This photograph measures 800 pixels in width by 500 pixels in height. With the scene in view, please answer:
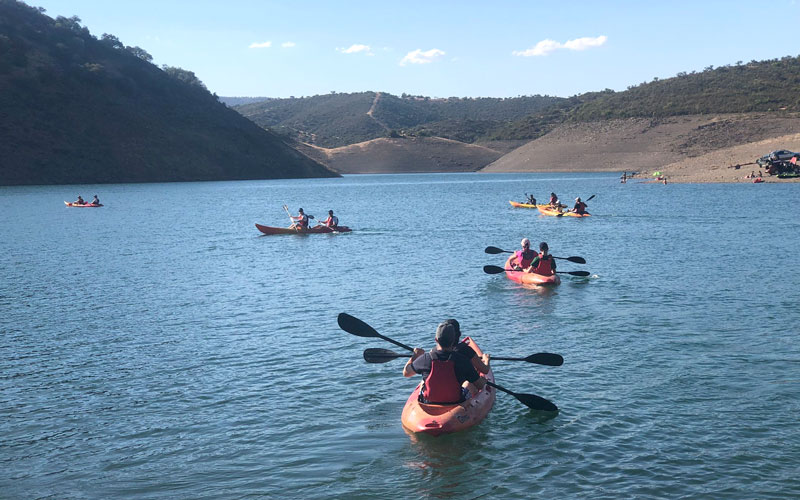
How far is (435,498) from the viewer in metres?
9.11

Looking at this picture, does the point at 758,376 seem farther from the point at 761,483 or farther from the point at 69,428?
the point at 69,428

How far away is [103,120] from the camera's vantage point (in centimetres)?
11625

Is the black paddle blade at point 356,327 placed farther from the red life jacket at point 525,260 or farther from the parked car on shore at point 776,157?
the parked car on shore at point 776,157

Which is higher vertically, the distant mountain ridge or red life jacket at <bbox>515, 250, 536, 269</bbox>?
the distant mountain ridge

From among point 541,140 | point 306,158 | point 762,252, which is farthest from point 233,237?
point 541,140

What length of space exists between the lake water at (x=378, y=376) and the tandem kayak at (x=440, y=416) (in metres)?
0.22

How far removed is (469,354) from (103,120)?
119 m

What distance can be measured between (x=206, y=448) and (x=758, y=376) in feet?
32.4

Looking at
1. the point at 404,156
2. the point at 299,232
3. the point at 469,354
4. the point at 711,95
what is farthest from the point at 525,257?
the point at 404,156

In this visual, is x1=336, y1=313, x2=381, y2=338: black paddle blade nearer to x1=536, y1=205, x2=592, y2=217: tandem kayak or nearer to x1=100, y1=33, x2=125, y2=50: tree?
x1=536, y1=205, x2=592, y2=217: tandem kayak

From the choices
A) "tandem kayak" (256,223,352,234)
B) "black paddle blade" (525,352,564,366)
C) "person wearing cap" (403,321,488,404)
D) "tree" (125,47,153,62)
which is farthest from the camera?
"tree" (125,47,153,62)

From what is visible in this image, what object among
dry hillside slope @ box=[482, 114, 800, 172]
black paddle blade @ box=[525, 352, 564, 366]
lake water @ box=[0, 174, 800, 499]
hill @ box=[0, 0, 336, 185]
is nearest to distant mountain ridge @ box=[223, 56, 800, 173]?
dry hillside slope @ box=[482, 114, 800, 172]

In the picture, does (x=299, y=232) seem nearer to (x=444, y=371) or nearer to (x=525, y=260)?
(x=525, y=260)

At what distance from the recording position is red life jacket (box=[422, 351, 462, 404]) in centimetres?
1071
